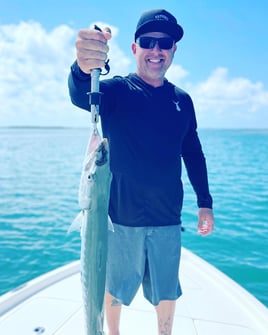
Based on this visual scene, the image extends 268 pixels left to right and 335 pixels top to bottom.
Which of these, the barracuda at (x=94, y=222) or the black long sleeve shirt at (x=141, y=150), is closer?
the barracuda at (x=94, y=222)

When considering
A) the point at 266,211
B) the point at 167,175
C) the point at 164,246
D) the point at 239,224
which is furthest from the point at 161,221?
the point at 266,211

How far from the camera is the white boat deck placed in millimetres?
3215

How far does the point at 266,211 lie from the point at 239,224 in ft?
6.83

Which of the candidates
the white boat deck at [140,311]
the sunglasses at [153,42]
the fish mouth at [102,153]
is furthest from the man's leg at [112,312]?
the sunglasses at [153,42]

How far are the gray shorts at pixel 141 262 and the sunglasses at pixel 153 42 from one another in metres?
1.47

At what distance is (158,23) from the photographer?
2576 millimetres

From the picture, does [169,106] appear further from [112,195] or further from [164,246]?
[164,246]

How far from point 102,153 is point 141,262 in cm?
123

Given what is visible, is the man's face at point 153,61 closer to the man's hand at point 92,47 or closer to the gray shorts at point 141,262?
the man's hand at point 92,47

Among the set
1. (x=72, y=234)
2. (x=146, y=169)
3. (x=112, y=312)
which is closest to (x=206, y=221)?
(x=146, y=169)

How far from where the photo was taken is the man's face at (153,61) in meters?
2.62

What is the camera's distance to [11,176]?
18.5 meters

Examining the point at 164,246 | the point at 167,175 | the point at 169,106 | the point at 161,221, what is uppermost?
the point at 169,106

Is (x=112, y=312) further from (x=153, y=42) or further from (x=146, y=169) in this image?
(x=153, y=42)
